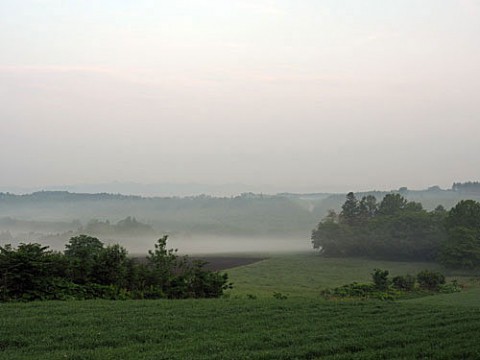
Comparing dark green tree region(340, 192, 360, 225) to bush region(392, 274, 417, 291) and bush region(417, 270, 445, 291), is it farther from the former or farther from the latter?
bush region(392, 274, 417, 291)

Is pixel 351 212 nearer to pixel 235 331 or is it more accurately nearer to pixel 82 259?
pixel 82 259

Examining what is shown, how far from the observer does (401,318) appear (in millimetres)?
16859

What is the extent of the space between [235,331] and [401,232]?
80.2 metres

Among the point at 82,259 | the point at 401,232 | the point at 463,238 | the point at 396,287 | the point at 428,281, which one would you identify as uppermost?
the point at 82,259

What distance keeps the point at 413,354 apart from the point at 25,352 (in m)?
9.27

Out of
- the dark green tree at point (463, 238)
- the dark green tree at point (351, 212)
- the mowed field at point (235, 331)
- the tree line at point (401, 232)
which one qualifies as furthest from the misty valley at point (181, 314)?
the dark green tree at point (351, 212)

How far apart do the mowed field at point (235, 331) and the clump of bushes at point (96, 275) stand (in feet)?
9.40

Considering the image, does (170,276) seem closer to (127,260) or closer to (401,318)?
(127,260)

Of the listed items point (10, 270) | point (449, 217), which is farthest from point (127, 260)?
point (449, 217)

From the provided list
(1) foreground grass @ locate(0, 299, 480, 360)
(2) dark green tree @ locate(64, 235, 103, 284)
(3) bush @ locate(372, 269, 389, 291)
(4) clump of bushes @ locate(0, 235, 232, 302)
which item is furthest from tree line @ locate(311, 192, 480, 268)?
(2) dark green tree @ locate(64, 235, 103, 284)

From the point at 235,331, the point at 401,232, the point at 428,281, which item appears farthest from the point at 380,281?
the point at 401,232

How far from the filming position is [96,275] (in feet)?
80.2

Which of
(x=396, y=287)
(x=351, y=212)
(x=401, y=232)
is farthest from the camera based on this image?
(x=351, y=212)

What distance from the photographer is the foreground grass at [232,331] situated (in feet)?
38.3
